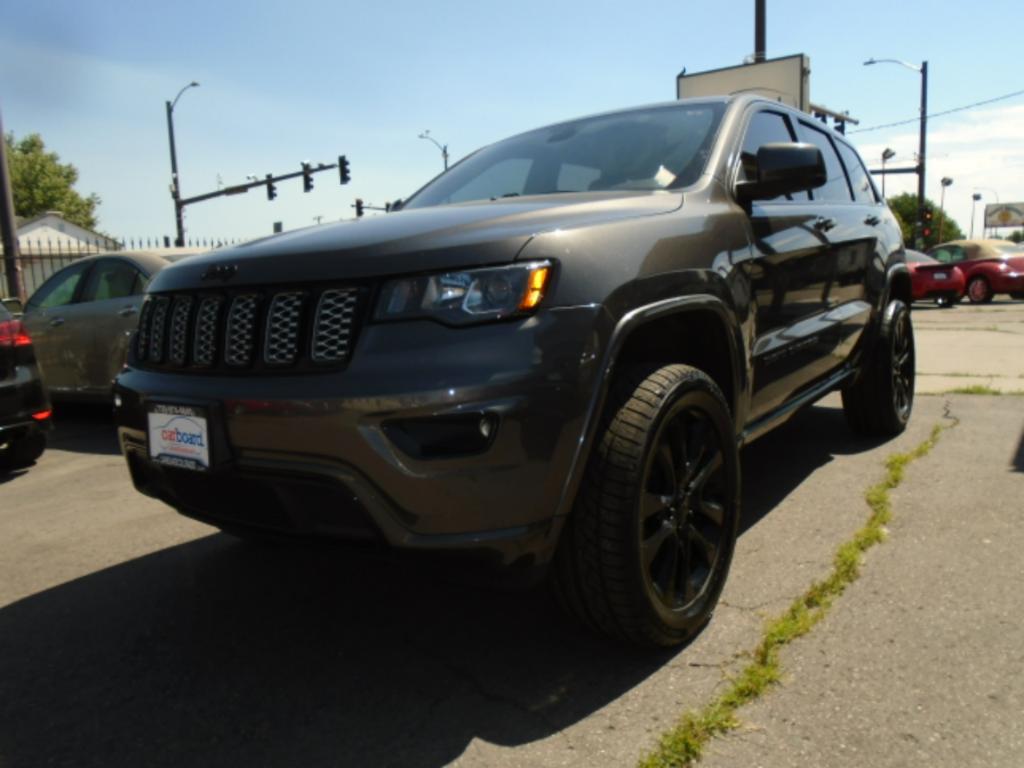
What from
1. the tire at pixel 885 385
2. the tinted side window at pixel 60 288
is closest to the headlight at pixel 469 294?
the tire at pixel 885 385

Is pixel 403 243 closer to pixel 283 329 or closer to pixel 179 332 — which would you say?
pixel 283 329

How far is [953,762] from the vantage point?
1.93 meters

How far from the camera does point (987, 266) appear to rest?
19672 mm

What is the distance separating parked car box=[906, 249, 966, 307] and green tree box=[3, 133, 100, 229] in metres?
73.6

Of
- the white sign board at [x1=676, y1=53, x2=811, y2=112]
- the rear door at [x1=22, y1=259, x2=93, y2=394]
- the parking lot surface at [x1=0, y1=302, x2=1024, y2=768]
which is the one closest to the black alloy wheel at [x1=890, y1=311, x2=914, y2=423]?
the parking lot surface at [x1=0, y1=302, x2=1024, y2=768]

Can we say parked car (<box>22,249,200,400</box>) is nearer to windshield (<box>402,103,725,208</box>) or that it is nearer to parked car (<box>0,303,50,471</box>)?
parked car (<box>0,303,50,471</box>)

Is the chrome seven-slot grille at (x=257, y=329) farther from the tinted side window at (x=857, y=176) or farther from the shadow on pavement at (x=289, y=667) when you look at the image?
the tinted side window at (x=857, y=176)

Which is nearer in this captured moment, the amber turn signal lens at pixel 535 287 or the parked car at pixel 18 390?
the amber turn signal lens at pixel 535 287

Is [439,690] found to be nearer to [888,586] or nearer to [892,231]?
[888,586]

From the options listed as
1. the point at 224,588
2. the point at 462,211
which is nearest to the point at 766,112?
the point at 462,211

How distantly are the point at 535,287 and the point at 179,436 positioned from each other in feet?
3.51

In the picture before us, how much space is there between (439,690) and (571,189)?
6.11ft

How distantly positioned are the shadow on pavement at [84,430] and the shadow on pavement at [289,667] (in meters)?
3.19

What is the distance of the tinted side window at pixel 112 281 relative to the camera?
6613 mm
